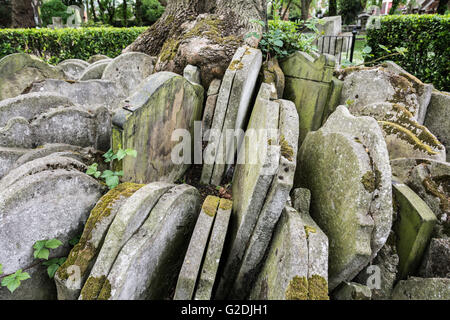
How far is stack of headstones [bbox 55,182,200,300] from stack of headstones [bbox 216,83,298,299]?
1.62 ft

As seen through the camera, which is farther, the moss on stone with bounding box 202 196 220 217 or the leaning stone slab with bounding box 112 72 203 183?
the leaning stone slab with bounding box 112 72 203 183

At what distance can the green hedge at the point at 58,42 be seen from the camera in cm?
708

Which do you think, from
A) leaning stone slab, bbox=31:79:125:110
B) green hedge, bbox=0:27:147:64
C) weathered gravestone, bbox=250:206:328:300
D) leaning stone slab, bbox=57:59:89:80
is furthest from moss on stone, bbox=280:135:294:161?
green hedge, bbox=0:27:147:64

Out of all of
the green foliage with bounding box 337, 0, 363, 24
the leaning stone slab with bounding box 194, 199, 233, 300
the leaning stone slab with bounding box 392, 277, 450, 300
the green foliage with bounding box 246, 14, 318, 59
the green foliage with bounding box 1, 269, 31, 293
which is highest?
the green foliage with bounding box 337, 0, 363, 24

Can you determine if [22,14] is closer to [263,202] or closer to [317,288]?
[263,202]

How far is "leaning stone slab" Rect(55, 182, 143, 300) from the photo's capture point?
173cm

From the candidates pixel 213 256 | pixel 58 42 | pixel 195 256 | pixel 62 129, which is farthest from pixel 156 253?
pixel 58 42

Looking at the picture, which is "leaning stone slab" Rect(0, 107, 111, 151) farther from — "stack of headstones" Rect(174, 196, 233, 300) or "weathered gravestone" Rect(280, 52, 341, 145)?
"weathered gravestone" Rect(280, 52, 341, 145)

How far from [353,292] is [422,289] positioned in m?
0.56

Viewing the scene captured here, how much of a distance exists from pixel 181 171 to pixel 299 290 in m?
2.33

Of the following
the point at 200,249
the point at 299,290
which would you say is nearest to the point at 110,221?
the point at 200,249

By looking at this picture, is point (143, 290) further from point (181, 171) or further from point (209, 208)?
point (181, 171)

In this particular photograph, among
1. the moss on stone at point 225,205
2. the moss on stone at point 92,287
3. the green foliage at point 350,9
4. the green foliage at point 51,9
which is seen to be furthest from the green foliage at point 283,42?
the green foliage at point 350,9

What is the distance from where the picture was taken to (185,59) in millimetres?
3961
